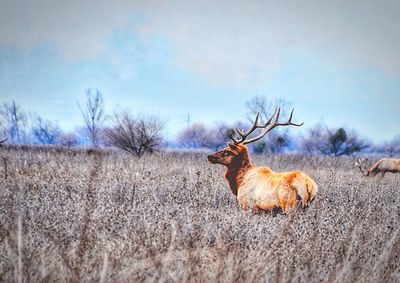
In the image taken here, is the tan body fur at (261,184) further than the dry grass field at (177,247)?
Yes

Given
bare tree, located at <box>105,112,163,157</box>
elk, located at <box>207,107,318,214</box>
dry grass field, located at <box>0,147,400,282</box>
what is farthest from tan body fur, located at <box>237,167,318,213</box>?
bare tree, located at <box>105,112,163,157</box>

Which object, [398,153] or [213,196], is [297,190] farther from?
[398,153]

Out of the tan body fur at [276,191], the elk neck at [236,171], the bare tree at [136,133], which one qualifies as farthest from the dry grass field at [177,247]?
the bare tree at [136,133]

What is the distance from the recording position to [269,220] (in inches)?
163

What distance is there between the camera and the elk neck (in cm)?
560

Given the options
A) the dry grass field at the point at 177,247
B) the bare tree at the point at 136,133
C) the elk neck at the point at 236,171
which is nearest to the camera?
the dry grass field at the point at 177,247

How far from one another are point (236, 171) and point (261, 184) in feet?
2.46

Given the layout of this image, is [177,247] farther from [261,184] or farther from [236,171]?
[236,171]

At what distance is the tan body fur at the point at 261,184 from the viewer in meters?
4.50

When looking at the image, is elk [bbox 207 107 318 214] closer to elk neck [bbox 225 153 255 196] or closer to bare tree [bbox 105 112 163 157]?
elk neck [bbox 225 153 255 196]

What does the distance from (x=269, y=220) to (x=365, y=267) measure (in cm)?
170

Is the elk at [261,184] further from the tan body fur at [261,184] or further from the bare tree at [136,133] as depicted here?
the bare tree at [136,133]

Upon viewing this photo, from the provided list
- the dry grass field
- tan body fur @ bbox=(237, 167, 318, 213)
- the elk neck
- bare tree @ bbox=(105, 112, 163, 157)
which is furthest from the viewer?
bare tree @ bbox=(105, 112, 163, 157)

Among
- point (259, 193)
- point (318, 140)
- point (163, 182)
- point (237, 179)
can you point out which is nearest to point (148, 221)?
point (259, 193)
